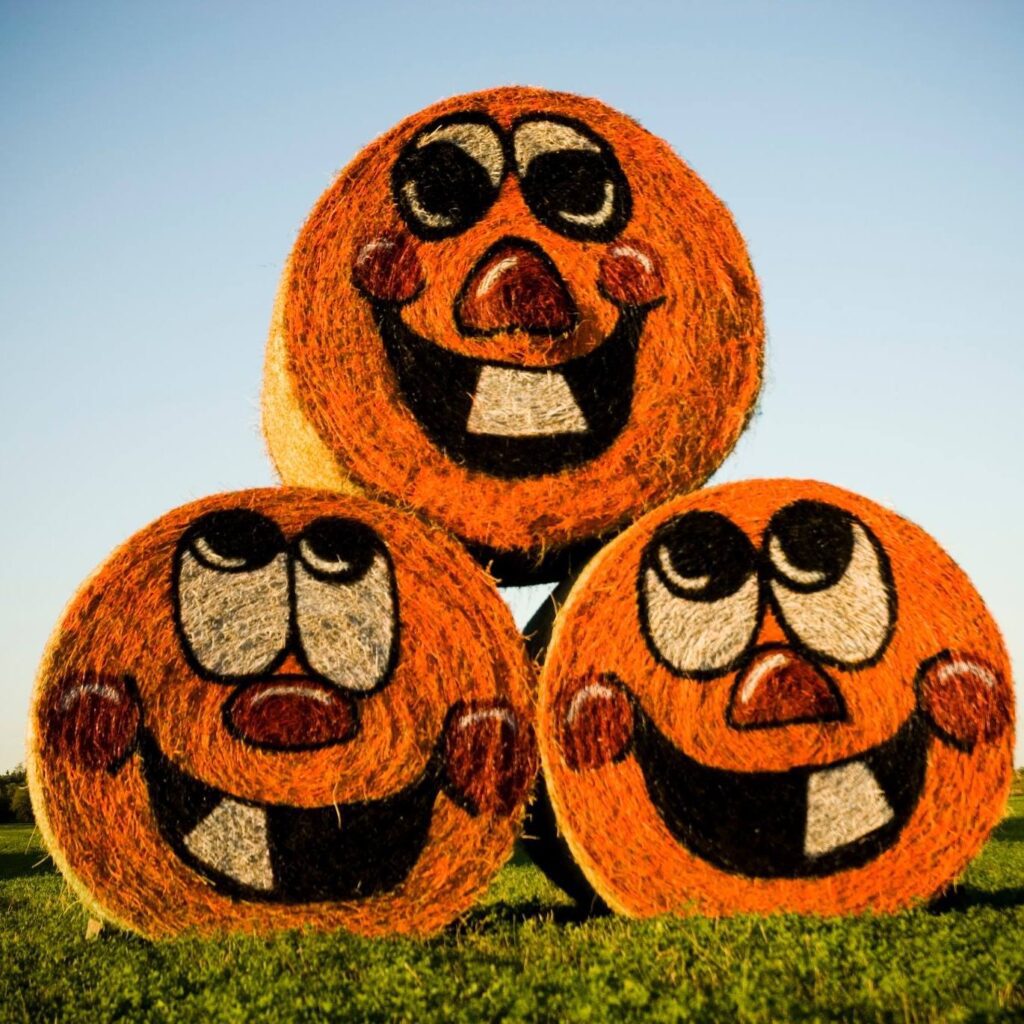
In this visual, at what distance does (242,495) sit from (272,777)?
1.18 meters

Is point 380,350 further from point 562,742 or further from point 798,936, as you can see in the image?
point 798,936

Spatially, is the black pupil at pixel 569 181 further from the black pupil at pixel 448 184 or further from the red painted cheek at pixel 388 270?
the red painted cheek at pixel 388 270

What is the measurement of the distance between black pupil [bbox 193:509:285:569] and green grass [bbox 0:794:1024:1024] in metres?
1.53

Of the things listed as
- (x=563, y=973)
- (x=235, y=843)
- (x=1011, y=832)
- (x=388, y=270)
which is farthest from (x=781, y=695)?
(x=1011, y=832)

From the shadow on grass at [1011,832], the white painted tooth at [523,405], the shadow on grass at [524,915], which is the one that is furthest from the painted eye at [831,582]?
the shadow on grass at [1011,832]

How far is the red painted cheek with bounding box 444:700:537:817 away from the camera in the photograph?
5.07m

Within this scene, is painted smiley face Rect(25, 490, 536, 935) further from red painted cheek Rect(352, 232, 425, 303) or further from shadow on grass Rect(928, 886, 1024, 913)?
shadow on grass Rect(928, 886, 1024, 913)

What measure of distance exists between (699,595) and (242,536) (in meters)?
1.96

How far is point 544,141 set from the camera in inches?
235

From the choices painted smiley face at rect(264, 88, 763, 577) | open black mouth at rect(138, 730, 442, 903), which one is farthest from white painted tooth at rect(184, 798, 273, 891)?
painted smiley face at rect(264, 88, 763, 577)

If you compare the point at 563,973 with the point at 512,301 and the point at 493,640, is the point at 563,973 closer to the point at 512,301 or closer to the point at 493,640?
the point at 493,640

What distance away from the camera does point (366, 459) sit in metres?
5.39

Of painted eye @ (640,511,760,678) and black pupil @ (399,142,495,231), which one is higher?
black pupil @ (399,142,495,231)

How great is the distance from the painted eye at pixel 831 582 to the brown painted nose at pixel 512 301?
1371mm
